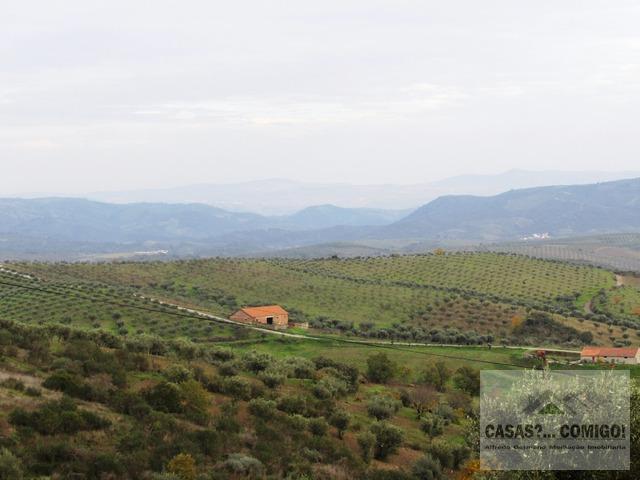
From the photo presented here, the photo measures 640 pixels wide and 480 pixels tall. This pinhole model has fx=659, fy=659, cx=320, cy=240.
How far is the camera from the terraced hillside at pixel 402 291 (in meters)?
76.0

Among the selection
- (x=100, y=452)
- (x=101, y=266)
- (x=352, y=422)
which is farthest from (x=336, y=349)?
(x=101, y=266)

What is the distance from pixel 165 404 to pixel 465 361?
35219 mm

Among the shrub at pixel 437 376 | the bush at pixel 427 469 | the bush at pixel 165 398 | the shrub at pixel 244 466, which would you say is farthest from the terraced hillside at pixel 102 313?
the shrub at pixel 244 466

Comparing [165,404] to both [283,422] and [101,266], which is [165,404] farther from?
[101,266]

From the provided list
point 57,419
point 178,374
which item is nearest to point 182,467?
point 57,419

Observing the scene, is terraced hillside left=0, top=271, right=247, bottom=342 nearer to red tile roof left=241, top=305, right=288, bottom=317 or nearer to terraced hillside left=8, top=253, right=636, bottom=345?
red tile roof left=241, top=305, right=288, bottom=317

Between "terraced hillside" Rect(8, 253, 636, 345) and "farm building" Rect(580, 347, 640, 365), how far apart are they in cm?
1297

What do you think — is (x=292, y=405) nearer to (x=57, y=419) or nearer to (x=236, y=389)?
(x=236, y=389)

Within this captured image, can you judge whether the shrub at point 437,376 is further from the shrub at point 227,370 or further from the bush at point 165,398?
the bush at point 165,398

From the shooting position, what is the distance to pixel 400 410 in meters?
35.7

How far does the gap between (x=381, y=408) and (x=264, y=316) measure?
3970 cm

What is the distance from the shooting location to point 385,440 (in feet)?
89.2

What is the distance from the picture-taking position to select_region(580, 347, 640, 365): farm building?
5559cm

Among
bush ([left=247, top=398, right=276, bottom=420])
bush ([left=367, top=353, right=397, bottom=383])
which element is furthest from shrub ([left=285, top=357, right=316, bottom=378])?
bush ([left=247, top=398, right=276, bottom=420])
